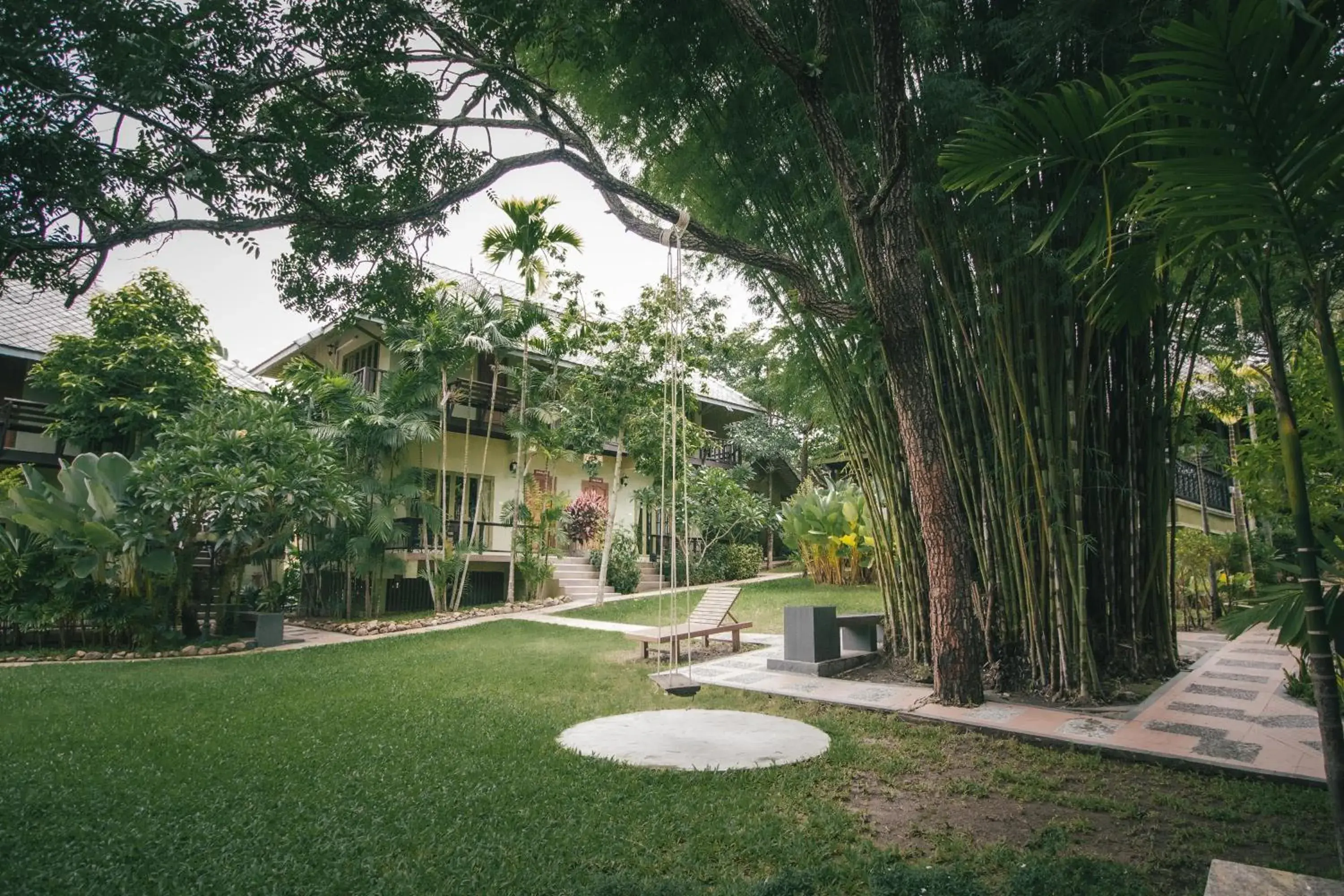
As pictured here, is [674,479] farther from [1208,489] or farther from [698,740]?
[1208,489]

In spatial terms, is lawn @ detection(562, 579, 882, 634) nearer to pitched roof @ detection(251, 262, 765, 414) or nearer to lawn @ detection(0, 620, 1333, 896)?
pitched roof @ detection(251, 262, 765, 414)

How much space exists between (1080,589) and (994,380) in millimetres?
1424

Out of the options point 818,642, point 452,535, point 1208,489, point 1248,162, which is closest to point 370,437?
point 452,535

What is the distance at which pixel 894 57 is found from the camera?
4020mm

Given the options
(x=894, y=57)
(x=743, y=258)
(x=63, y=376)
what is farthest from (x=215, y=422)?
(x=894, y=57)

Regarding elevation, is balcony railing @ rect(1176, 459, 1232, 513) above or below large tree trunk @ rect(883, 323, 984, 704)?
above

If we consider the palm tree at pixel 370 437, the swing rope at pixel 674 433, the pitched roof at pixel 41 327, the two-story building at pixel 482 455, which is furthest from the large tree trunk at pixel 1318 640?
the pitched roof at pixel 41 327

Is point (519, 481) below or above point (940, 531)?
above

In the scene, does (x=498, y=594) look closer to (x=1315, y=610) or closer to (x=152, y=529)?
(x=152, y=529)

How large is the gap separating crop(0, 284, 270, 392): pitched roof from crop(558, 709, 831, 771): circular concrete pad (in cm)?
893

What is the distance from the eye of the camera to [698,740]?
161 inches

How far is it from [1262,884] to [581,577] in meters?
13.0

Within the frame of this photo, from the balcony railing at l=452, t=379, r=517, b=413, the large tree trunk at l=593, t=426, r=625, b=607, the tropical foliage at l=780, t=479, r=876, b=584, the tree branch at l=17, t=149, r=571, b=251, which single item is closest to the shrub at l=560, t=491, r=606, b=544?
the large tree trunk at l=593, t=426, r=625, b=607

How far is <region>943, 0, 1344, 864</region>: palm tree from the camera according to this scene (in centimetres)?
150
